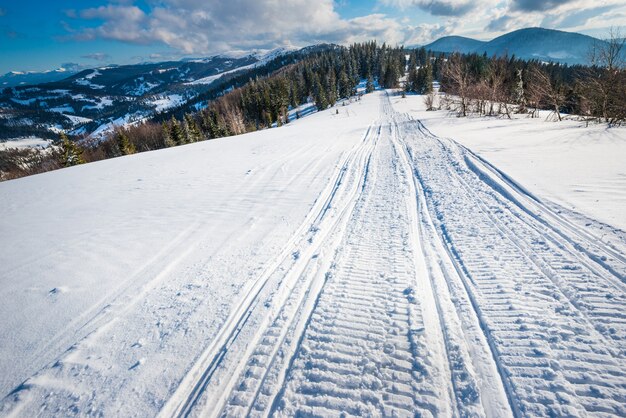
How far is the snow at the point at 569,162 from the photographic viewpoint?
6.41m

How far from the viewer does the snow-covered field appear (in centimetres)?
306

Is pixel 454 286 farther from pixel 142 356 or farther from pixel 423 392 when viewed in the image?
pixel 142 356

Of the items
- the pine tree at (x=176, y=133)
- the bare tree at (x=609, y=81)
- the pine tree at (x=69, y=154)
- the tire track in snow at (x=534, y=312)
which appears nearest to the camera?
the tire track in snow at (x=534, y=312)

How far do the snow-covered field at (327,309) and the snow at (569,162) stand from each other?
22 centimetres

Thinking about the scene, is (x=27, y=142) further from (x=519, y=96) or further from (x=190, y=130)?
(x=519, y=96)

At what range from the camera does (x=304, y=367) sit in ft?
11.1

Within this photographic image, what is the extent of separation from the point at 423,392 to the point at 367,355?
0.75 metres

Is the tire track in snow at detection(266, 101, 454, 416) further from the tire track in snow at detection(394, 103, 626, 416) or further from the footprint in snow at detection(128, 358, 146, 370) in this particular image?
the footprint in snow at detection(128, 358, 146, 370)

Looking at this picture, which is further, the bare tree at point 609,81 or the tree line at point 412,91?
the tree line at point 412,91

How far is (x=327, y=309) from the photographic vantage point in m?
4.24

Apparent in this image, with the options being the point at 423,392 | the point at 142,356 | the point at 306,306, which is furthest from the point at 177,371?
the point at 423,392

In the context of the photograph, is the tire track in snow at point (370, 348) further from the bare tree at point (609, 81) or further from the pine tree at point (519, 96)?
the pine tree at point (519, 96)

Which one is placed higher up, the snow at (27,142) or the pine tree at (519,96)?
the snow at (27,142)

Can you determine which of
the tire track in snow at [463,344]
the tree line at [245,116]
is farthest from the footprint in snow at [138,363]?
the tree line at [245,116]
